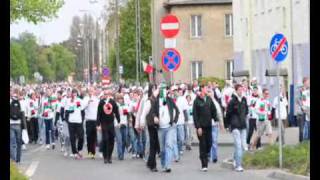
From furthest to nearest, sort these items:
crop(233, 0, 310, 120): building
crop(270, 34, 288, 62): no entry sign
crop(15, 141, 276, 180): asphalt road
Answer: crop(233, 0, 310, 120): building → crop(270, 34, 288, 62): no entry sign → crop(15, 141, 276, 180): asphalt road

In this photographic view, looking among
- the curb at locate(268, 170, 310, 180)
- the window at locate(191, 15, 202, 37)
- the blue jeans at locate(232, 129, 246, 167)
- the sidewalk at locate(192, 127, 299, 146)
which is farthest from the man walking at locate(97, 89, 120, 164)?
the window at locate(191, 15, 202, 37)

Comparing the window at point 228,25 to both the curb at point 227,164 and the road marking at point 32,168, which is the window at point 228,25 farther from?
the curb at point 227,164

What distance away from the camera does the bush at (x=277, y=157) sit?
1847 cm

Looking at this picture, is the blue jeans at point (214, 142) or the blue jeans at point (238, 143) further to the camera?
the blue jeans at point (214, 142)

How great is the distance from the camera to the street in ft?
62.0

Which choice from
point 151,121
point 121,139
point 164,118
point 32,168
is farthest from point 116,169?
point 121,139

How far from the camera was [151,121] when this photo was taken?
20.4 metres

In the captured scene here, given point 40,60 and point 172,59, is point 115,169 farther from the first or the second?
point 40,60

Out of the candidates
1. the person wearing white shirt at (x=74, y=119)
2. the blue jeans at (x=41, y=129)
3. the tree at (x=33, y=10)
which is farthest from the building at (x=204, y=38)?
the person wearing white shirt at (x=74, y=119)

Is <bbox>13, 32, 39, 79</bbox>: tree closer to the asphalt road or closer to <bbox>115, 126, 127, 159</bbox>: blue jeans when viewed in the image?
the asphalt road

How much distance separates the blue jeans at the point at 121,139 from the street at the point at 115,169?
263 mm
